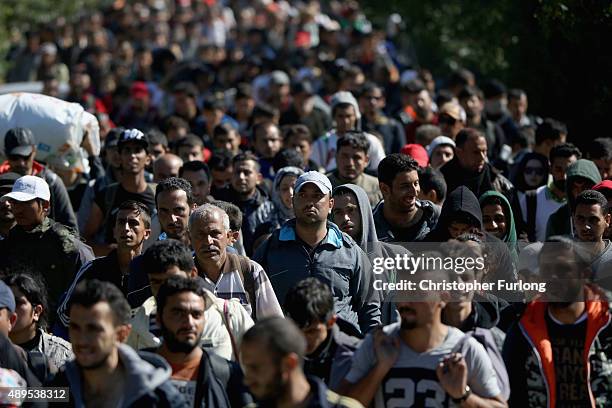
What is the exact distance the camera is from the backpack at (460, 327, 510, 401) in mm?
7145

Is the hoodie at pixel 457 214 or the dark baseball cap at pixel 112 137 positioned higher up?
the dark baseball cap at pixel 112 137

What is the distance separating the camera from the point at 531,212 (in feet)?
39.2

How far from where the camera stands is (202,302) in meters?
7.50

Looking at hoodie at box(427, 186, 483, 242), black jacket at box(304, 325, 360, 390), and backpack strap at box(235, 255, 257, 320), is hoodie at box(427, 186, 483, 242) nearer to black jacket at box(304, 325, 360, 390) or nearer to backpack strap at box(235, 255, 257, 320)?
backpack strap at box(235, 255, 257, 320)

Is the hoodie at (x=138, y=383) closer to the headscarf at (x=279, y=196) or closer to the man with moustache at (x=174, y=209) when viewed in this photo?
the man with moustache at (x=174, y=209)

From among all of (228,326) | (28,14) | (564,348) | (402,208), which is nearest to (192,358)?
(228,326)

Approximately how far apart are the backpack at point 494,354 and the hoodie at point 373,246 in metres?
1.89

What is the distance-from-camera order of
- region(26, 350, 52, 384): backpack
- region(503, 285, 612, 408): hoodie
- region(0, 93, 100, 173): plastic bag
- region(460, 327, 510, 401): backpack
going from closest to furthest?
region(460, 327, 510, 401): backpack → region(503, 285, 612, 408): hoodie → region(26, 350, 52, 384): backpack → region(0, 93, 100, 173): plastic bag

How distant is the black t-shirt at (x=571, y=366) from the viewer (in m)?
7.56

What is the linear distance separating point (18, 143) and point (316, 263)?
3658 millimetres

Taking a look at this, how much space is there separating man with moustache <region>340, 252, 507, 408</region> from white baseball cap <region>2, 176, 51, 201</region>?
13.0 ft

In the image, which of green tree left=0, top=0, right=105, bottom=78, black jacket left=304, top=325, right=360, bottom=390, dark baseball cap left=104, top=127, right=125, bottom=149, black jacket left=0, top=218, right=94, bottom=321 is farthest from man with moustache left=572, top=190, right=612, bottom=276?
green tree left=0, top=0, right=105, bottom=78

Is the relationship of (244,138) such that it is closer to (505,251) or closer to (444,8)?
(444,8)

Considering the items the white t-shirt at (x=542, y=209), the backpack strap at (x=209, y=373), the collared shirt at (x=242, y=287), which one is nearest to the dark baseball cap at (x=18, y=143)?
the collared shirt at (x=242, y=287)
